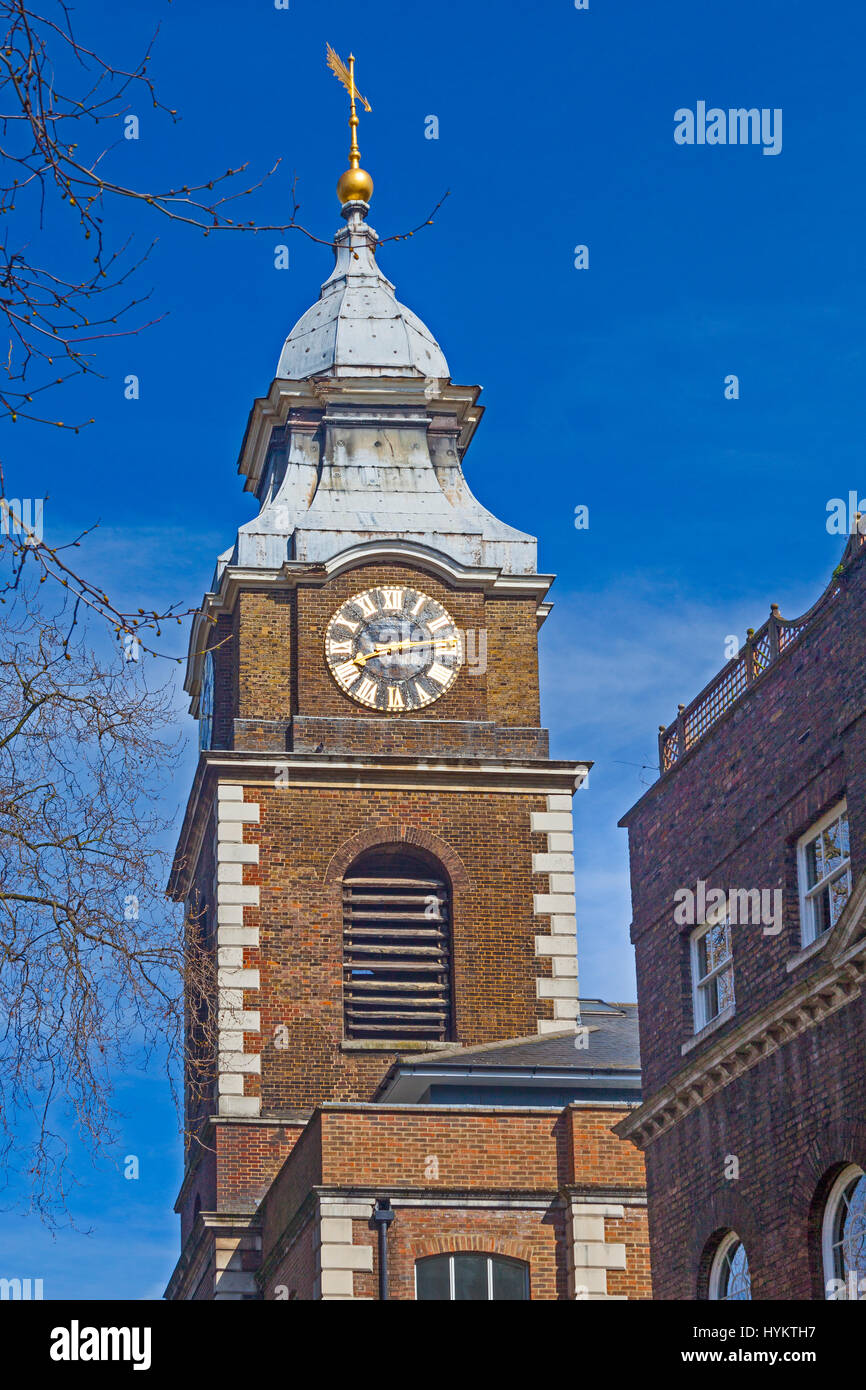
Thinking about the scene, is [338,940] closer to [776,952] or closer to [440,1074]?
[440,1074]

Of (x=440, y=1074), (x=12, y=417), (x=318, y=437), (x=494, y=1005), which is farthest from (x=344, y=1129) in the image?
(x=12, y=417)

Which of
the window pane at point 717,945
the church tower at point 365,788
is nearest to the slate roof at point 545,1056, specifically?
the church tower at point 365,788

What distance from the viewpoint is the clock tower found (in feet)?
129

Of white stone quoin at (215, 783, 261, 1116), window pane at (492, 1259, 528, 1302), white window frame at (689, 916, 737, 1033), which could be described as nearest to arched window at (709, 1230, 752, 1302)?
white window frame at (689, 916, 737, 1033)

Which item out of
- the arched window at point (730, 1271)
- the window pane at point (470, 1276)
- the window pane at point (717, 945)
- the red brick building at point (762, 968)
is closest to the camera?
the red brick building at point (762, 968)

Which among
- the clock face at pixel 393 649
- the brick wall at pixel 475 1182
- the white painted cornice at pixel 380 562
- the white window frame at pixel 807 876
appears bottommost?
the brick wall at pixel 475 1182

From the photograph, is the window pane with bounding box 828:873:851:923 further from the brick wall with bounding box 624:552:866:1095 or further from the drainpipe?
the drainpipe

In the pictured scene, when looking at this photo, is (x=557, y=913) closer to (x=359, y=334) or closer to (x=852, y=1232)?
(x=359, y=334)

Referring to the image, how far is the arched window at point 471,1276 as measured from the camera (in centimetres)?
3170

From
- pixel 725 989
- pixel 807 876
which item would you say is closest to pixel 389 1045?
pixel 725 989

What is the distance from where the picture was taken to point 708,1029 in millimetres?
26484

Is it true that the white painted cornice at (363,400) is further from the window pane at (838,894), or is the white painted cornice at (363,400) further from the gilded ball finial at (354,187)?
the window pane at (838,894)

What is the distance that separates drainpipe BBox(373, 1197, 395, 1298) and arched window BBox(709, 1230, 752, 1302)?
6.55 metres

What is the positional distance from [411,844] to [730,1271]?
16.5 m
